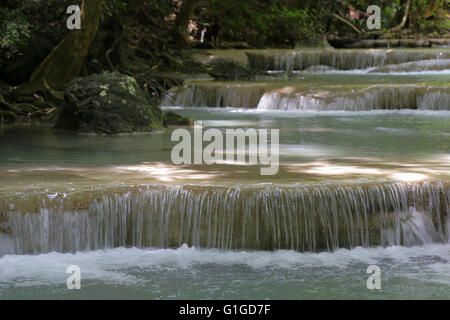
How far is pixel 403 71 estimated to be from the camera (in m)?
18.7

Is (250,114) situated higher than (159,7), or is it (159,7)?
(159,7)

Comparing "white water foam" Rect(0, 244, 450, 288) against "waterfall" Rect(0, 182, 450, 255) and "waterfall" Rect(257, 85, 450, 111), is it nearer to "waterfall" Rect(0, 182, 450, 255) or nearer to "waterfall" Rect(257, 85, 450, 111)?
"waterfall" Rect(0, 182, 450, 255)

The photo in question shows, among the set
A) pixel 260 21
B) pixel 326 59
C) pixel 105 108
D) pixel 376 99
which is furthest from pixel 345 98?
pixel 260 21

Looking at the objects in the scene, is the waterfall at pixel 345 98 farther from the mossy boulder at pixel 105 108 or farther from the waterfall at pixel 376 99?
the mossy boulder at pixel 105 108

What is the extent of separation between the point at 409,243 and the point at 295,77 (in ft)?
37.8

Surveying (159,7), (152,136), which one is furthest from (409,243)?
(159,7)

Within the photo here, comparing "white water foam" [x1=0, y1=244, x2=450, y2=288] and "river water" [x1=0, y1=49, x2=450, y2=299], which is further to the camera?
"white water foam" [x1=0, y1=244, x2=450, y2=288]

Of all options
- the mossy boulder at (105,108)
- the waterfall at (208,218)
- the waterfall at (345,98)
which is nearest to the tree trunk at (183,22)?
the waterfall at (345,98)

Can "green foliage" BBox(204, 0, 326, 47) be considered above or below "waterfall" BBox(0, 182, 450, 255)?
above

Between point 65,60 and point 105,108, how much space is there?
2.95 m

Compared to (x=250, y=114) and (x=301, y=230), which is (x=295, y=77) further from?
(x=301, y=230)

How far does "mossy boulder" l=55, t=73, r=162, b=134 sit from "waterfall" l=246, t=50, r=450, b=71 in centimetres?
922

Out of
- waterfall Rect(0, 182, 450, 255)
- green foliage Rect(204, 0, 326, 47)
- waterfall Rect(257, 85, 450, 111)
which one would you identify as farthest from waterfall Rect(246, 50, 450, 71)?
waterfall Rect(0, 182, 450, 255)

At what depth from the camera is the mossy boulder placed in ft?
36.1
